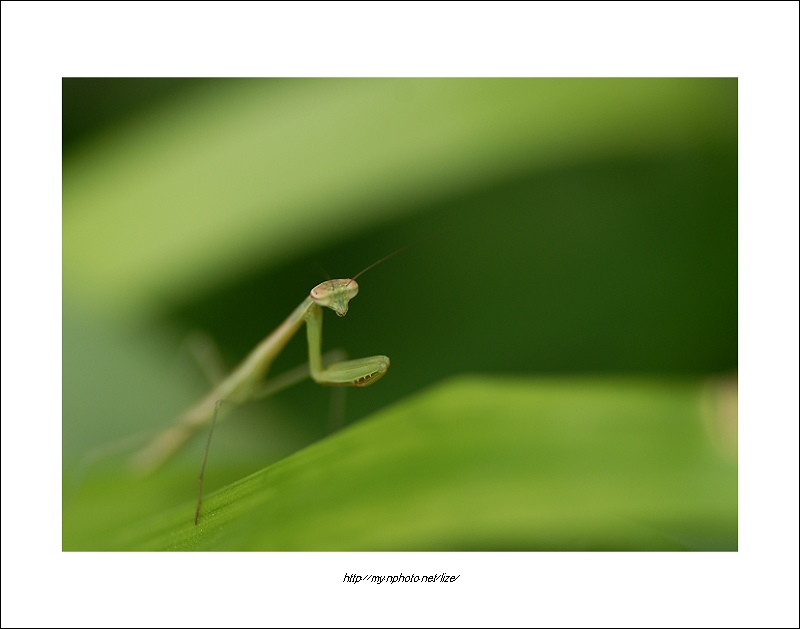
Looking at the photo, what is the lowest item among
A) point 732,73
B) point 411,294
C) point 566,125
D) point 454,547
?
point 454,547

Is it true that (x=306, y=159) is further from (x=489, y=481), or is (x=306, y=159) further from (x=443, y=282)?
(x=489, y=481)

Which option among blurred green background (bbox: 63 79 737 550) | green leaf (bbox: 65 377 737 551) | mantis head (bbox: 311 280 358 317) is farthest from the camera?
mantis head (bbox: 311 280 358 317)

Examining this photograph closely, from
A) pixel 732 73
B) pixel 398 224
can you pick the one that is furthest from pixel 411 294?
pixel 732 73

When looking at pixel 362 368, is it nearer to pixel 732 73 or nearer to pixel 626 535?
pixel 626 535

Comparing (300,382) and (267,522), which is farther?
(300,382)

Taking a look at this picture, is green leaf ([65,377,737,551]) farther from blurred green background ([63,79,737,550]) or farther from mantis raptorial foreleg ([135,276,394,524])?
mantis raptorial foreleg ([135,276,394,524])

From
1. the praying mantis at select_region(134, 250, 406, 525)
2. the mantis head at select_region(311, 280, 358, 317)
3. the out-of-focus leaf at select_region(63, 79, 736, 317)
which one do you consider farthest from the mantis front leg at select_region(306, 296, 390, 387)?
the out-of-focus leaf at select_region(63, 79, 736, 317)
